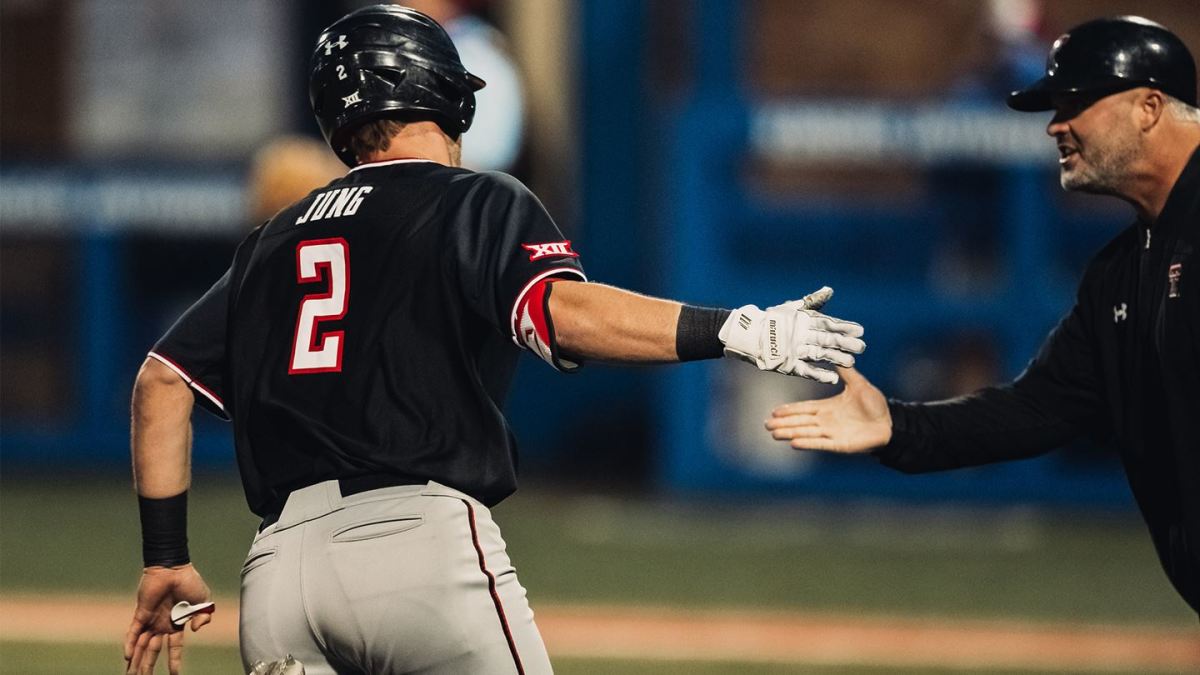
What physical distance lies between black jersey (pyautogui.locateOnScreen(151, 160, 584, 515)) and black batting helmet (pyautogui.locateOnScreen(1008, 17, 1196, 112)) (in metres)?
1.53

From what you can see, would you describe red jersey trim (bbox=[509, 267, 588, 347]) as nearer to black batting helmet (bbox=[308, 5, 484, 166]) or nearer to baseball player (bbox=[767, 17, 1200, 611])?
black batting helmet (bbox=[308, 5, 484, 166])

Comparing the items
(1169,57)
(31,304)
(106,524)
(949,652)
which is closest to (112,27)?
(31,304)

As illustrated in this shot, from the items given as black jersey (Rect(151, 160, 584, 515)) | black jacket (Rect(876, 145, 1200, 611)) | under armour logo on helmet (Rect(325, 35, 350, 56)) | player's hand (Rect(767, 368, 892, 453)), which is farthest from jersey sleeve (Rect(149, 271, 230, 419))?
black jacket (Rect(876, 145, 1200, 611))

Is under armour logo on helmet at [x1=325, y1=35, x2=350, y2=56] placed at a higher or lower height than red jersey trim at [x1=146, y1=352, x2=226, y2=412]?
higher

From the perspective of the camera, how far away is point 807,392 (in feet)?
39.9

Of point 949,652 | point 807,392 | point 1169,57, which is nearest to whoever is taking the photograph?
point 1169,57

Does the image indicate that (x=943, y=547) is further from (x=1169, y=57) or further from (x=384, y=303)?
(x=384, y=303)

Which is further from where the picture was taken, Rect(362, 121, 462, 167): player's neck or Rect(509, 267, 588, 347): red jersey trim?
Rect(362, 121, 462, 167): player's neck

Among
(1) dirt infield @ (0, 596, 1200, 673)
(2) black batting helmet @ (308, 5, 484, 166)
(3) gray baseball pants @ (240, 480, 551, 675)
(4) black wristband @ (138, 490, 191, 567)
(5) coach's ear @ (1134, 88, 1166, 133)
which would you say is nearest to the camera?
(3) gray baseball pants @ (240, 480, 551, 675)

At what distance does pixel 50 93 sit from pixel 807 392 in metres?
6.32

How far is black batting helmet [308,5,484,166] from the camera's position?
3.70 metres

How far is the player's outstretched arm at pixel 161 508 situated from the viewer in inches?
149

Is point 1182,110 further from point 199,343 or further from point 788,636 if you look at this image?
point 788,636

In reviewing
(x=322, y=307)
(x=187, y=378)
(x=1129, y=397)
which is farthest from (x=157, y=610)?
(x=1129, y=397)
